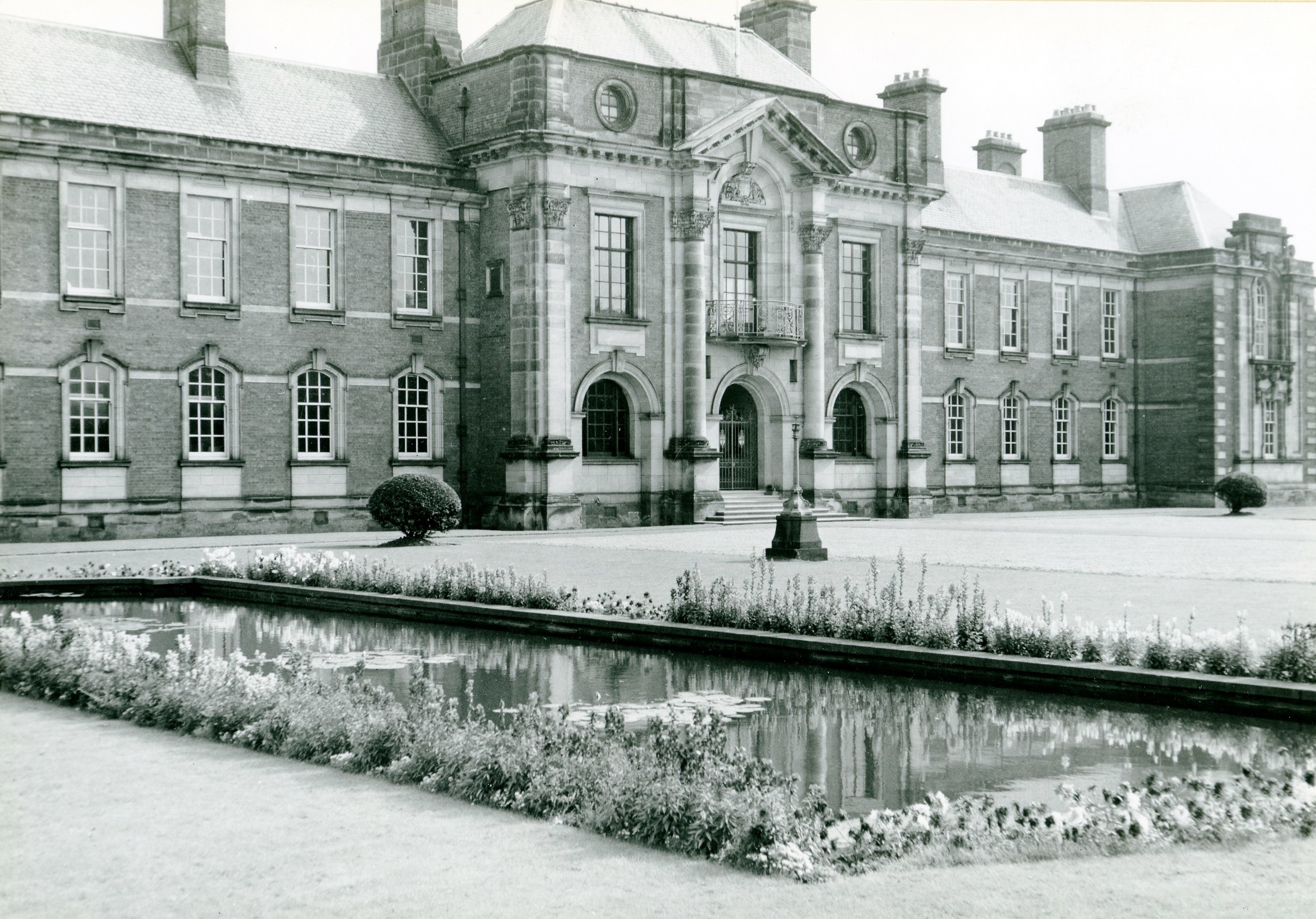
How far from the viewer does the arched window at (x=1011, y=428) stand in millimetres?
46406

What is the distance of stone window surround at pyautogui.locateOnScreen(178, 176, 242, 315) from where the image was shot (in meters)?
30.7

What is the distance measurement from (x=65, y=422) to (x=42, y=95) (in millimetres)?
6683

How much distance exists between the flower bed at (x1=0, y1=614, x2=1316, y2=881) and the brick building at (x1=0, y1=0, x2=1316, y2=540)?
16719mm

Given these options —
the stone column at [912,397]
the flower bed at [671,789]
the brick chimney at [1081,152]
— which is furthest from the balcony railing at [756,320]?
the flower bed at [671,789]

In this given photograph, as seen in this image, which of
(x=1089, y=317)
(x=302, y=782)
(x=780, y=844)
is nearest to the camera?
(x=780, y=844)

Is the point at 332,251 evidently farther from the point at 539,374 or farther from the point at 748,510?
the point at 748,510

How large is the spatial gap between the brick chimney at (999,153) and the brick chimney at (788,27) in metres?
13.0

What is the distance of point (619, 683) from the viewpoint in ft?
39.7

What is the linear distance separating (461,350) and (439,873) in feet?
94.9

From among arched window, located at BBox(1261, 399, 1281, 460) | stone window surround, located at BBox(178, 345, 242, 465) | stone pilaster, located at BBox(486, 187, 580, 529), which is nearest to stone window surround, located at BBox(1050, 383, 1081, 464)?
arched window, located at BBox(1261, 399, 1281, 460)

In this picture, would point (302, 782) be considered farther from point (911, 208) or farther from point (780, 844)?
point (911, 208)

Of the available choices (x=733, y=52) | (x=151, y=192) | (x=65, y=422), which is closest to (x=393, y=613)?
(x=65, y=422)

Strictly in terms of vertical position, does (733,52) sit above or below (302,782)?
above

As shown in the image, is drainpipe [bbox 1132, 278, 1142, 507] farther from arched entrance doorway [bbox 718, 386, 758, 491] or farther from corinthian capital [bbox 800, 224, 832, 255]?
arched entrance doorway [bbox 718, 386, 758, 491]
